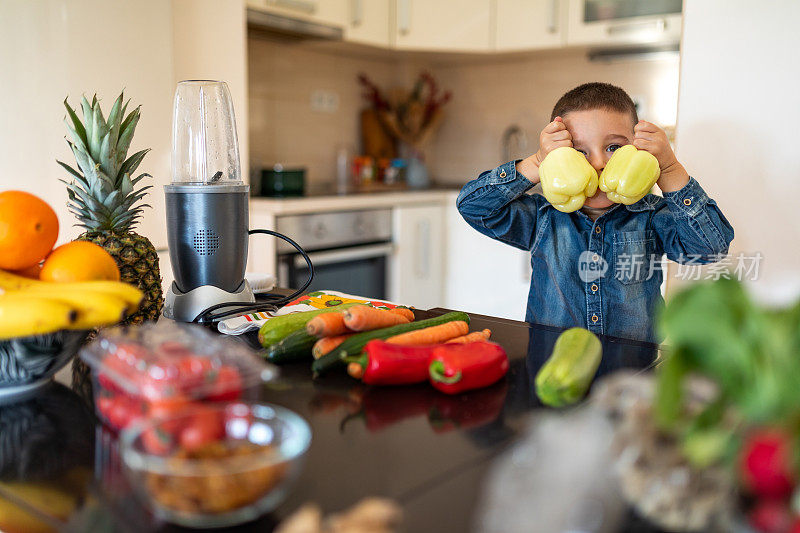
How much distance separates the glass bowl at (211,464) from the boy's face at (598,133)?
3.28 ft

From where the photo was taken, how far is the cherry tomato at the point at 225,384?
610 millimetres

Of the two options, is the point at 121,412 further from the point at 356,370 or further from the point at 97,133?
the point at 97,133

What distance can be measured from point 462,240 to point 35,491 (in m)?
2.89

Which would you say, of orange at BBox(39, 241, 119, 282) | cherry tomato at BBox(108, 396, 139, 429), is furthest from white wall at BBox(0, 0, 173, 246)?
cherry tomato at BBox(108, 396, 139, 429)

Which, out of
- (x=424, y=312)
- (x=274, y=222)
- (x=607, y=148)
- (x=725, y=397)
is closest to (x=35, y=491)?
(x=725, y=397)

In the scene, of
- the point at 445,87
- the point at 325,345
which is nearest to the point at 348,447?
the point at 325,345

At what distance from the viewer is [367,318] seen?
0.96 meters

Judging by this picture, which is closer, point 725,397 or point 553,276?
point 725,397

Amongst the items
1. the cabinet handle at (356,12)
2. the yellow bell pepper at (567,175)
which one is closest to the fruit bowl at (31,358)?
the yellow bell pepper at (567,175)

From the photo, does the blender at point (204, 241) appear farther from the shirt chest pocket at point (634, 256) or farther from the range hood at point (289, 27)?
the range hood at point (289, 27)

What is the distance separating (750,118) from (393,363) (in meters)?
1.33

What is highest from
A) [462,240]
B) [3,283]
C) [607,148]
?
[607,148]

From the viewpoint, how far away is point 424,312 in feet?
4.08

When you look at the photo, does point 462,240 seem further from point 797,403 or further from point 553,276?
point 797,403
